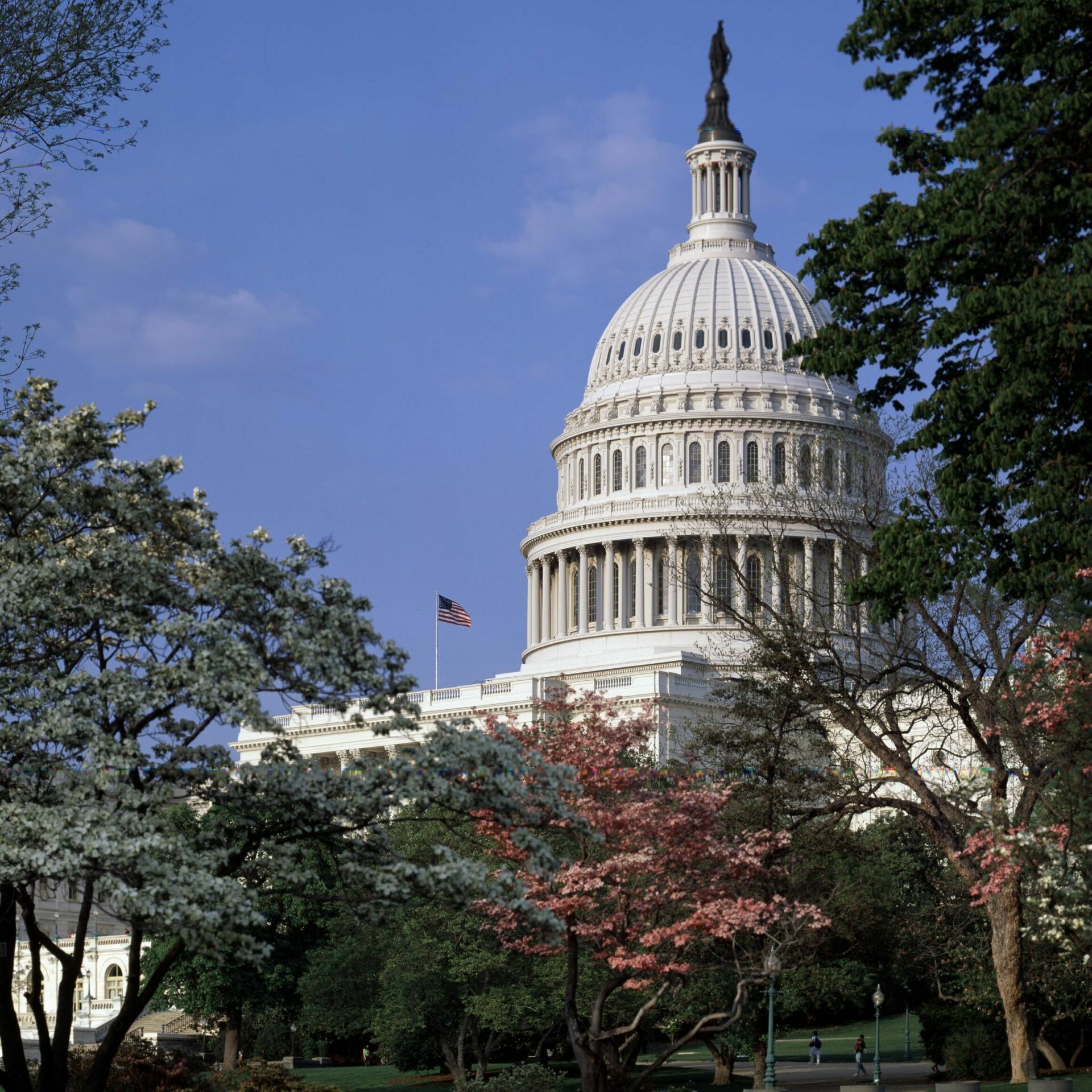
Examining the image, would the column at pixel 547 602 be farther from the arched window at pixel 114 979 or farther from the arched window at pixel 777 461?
the arched window at pixel 114 979

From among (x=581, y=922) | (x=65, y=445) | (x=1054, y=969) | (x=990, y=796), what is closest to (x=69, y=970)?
(x=65, y=445)

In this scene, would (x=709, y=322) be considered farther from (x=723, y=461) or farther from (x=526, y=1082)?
(x=526, y=1082)

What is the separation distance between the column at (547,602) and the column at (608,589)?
6.54m

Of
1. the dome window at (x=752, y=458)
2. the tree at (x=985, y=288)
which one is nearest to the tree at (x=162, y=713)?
the tree at (x=985, y=288)

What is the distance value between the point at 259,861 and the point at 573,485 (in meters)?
117

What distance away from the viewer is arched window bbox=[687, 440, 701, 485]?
136 m

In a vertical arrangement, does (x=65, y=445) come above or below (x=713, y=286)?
below

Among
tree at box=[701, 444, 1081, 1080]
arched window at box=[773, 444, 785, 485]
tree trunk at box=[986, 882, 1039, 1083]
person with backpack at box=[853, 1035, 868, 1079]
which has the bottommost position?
person with backpack at box=[853, 1035, 868, 1079]

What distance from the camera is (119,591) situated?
24297 mm

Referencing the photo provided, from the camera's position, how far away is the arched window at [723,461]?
136 metres

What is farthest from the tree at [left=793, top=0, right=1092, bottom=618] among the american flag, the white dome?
the white dome

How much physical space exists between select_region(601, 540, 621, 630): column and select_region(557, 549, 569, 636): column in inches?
169

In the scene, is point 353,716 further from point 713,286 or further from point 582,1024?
point 713,286

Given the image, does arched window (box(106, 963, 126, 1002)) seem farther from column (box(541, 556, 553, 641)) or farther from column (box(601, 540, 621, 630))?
column (box(541, 556, 553, 641))
